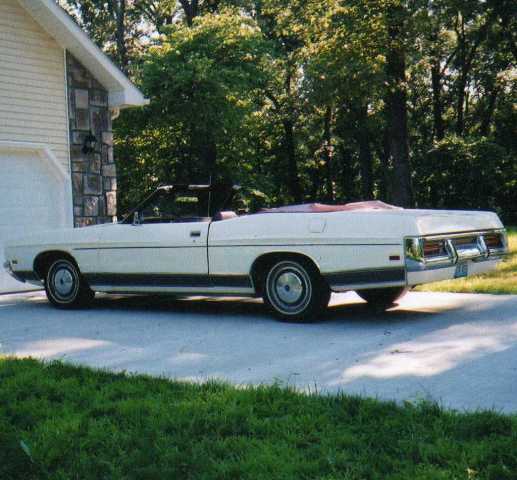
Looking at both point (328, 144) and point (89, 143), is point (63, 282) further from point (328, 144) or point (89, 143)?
point (328, 144)

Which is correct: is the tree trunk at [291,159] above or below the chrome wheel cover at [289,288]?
above

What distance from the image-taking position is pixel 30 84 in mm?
13031

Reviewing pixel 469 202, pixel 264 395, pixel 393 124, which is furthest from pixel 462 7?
pixel 264 395

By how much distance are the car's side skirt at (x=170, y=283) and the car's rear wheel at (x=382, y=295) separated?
1502 mm

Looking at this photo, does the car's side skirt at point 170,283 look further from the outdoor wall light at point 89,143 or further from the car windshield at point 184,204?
the outdoor wall light at point 89,143

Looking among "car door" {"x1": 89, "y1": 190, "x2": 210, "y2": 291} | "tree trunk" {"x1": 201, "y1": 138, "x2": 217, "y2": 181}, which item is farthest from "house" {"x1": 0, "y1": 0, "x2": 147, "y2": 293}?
"tree trunk" {"x1": 201, "y1": 138, "x2": 217, "y2": 181}

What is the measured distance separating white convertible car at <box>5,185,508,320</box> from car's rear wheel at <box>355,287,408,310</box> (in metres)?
0.01

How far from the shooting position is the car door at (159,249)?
327 inches

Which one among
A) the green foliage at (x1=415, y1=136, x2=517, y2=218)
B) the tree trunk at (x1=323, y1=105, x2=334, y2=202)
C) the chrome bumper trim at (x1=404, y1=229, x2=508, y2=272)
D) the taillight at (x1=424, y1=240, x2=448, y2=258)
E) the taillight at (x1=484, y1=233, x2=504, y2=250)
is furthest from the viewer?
the tree trunk at (x1=323, y1=105, x2=334, y2=202)

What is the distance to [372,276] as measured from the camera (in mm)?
7094

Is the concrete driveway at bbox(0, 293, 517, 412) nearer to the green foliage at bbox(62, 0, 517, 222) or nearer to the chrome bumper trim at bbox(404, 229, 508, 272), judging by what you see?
the chrome bumper trim at bbox(404, 229, 508, 272)

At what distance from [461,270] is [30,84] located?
8.56 m

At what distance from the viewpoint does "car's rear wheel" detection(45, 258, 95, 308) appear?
30.9 ft

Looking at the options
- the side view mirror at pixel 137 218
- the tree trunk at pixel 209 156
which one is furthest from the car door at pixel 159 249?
the tree trunk at pixel 209 156
